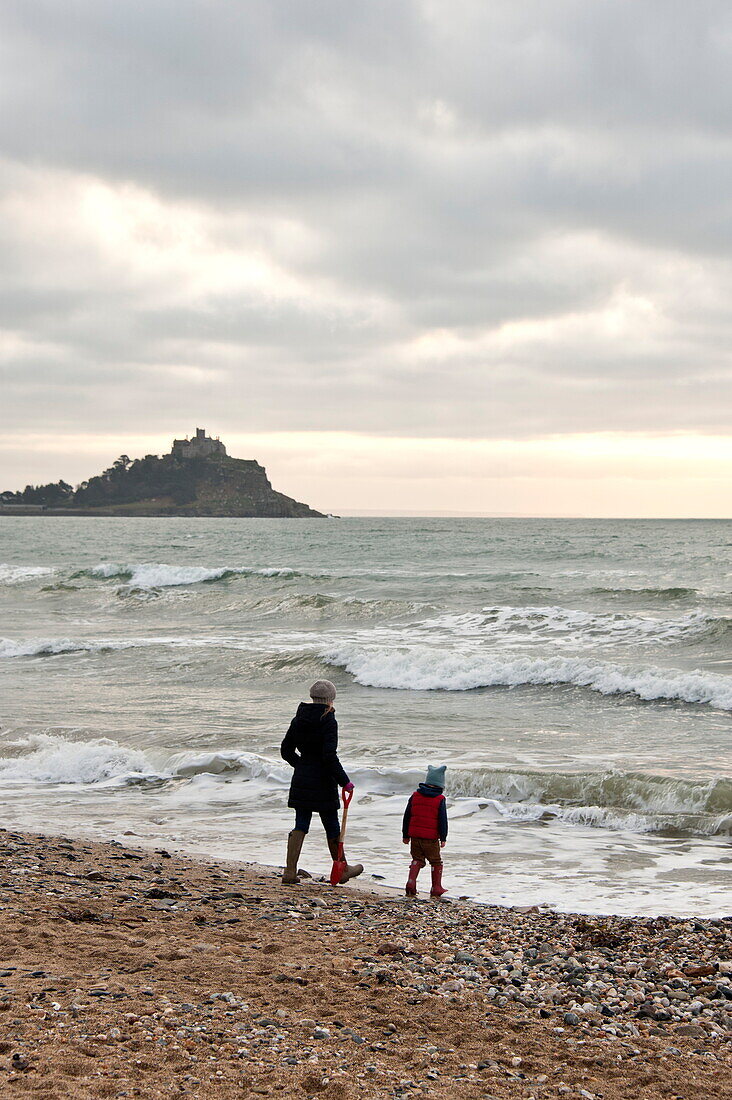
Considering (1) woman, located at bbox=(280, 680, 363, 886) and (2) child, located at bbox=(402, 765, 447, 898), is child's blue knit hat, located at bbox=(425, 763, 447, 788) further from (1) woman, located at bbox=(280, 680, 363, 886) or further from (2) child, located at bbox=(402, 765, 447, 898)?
(1) woman, located at bbox=(280, 680, 363, 886)

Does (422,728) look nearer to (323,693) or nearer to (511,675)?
(511,675)

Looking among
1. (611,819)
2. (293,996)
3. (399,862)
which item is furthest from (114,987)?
(611,819)

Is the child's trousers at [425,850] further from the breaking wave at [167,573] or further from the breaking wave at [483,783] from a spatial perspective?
the breaking wave at [167,573]

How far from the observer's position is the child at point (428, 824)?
7555 millimetres

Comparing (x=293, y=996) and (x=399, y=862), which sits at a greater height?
(x=293, y=996)

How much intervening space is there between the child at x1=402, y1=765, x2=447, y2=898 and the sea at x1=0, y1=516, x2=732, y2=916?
0.51 meters

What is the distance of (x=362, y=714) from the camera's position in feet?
51.8

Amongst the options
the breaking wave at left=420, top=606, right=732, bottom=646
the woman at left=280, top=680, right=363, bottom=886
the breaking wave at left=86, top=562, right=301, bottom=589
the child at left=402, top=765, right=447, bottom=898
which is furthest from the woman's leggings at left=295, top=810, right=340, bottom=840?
the breaking wave at left=86, top=562, right=301, bottom=589

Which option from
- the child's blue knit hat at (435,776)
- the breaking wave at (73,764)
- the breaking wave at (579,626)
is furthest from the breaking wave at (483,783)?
the breaking wave at (579,626)

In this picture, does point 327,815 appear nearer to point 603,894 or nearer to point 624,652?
point 603,894

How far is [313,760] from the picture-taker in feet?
25.2

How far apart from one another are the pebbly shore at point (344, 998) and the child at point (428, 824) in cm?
43

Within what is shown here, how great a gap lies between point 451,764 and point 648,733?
13.0ft

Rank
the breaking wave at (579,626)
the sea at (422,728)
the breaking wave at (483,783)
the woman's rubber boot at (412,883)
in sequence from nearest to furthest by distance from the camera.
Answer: the woman's rubber boot at (412,883)
the sea at (422,728)
the breaking wave at (483,783)
the breaking wave at (579,626)
